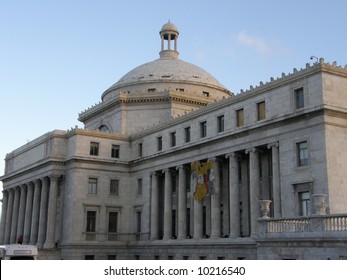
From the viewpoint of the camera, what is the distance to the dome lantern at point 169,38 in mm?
80938

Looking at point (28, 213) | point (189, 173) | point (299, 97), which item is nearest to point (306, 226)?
point (299, 97)

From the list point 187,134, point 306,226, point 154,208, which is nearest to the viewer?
point 306,226

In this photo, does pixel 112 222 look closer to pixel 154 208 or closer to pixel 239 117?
pixel 154 208

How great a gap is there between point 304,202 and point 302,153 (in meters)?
3.98

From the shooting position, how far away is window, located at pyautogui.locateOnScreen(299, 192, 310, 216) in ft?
133

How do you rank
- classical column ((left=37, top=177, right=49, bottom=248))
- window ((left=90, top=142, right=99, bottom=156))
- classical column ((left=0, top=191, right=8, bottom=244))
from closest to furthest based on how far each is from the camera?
1. window ((left=90, top=142, right=99, bottom=156))
2. classical column ((left=37, top=177, right=49, bottom=248))
3. classical column ((left=0, top=191, right=8, bottom=244))

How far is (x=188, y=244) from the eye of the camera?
51.6 metres

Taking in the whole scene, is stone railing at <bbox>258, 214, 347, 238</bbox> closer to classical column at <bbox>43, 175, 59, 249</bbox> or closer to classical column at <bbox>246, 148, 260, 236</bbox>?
classical column at <bbox>246, 148, 260, 236</bbox>

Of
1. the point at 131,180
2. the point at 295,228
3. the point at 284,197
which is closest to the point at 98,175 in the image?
the point at 131,180

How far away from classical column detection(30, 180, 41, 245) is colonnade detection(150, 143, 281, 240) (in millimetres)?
15826

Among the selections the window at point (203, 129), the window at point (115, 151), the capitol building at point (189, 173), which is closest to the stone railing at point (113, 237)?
the capitol building at point (189, 173)

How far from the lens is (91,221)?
6047 centimetres

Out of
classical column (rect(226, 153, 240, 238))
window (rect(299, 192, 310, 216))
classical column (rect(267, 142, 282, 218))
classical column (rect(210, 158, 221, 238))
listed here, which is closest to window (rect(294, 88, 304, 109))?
classical column (rect(267, 142, 282, 218))

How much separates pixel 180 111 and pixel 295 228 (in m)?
39.7
